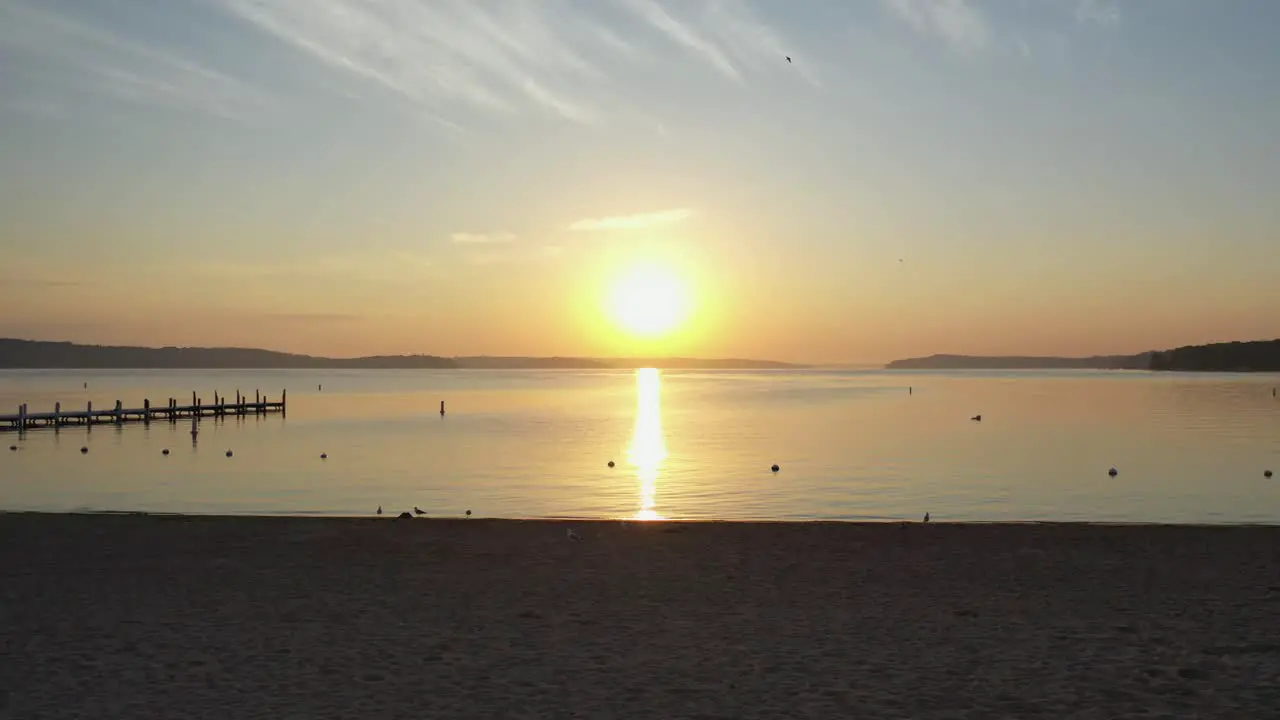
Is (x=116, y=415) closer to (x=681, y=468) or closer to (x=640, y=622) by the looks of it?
(x=681, y=468)

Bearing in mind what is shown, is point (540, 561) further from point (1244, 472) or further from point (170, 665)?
point (1244, 472)

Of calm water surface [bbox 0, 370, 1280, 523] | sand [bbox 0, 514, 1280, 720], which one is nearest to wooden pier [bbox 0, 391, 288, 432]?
calm water surface [bbox 0, 370, 1280, 523]

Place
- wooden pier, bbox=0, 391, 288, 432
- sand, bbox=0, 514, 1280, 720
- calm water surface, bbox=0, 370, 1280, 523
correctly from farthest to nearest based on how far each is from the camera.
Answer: wooden pier, bbox=0, 391, 288, 432 < calm water surface, bbox=0, 370, 1280, 523 < sand, bbox=0, 514, 1280, 720

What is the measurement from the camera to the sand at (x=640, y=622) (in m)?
8.76

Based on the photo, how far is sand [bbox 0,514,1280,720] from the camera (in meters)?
8.76

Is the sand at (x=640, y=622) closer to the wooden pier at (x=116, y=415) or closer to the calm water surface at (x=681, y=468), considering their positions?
the calm water surface at (x=681, y=468)

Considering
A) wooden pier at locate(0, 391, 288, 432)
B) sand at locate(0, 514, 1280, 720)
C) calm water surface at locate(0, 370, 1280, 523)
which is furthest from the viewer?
wooden pier at locate(0, 391, 288, 432)

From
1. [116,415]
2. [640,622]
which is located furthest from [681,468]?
[116,415]

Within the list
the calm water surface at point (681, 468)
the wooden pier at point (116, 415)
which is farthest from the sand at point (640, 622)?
the wooden pier at point (116, 415)

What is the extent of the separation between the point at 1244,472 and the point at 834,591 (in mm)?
39520

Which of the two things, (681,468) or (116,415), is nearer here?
(681,468)

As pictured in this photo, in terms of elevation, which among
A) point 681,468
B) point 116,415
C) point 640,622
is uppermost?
point 640,622

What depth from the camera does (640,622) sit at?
11766 millimetres

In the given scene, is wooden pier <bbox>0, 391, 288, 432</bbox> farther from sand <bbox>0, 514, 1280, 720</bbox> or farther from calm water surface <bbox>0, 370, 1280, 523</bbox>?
sand <bbox>0, 514, 1280, 720</bbox>
